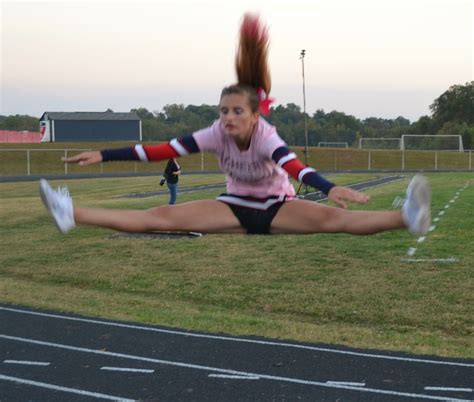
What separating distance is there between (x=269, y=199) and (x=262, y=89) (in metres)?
0.80

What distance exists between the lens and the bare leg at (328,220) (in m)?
4.94

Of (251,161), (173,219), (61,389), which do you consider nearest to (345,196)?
(251,161)

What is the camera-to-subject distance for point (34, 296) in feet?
37.9

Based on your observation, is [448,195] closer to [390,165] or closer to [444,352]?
[444,352]

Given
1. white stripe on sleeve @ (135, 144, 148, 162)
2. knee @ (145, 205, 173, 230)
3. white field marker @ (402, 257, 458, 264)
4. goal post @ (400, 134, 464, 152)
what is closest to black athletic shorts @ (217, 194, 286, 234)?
knee @ (145, 205, 173, 230)

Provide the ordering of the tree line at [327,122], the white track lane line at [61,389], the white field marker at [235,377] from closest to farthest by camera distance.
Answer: the white track lane line at [61,389] < the white field marker at [235,377] < the tree line at [327,122]

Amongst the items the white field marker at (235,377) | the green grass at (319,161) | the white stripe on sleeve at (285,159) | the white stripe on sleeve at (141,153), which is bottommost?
the white field marker at (235,377)

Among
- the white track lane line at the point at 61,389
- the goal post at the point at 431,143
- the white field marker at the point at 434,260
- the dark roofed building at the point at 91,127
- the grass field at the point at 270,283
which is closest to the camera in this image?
the white track lane line at the point at 61,389

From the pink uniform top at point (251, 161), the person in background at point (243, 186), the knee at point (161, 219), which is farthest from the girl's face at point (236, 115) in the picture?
the knee at point (161, 219)

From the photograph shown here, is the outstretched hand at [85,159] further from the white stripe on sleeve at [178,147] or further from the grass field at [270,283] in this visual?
the grass field at [270,283]

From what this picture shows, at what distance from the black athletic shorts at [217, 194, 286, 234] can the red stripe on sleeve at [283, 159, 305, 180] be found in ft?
1.60

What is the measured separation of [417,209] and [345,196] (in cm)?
59

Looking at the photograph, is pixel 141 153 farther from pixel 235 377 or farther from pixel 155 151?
pixel 235 377

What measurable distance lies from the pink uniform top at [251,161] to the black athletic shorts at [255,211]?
5 centimetres
